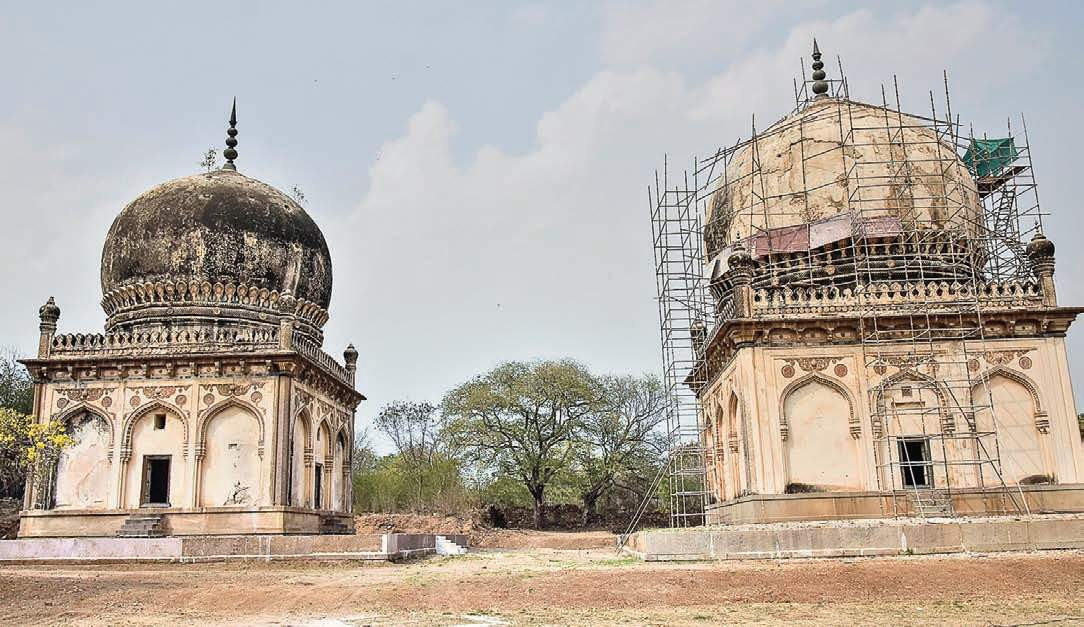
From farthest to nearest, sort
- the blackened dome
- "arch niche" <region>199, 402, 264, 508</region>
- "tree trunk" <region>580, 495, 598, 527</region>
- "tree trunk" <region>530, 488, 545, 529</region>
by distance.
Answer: "tree trunk" <region>580, 495, 598, 527</region> < "tree trunk" <region>530, 488, 545, 529</region> < the blackened dome < "arch niche" <region>199, 402, 264, 508</region>

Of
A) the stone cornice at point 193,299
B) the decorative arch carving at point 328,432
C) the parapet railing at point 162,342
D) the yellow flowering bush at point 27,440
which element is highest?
the stone cornice at point 193,299

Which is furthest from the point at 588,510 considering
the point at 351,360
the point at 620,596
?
the point at 620,596

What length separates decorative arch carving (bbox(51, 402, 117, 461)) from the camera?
18.5 m

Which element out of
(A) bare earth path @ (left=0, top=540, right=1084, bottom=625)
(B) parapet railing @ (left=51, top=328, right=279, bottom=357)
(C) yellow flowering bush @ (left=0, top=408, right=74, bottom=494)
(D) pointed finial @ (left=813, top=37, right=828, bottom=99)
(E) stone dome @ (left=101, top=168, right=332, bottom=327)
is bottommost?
(A) bare earth path @ (left=0, top=540, right=1084, bottom=625)

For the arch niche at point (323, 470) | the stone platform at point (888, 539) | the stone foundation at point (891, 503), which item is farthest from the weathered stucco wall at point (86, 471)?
the stone foundation at point (891, 503)

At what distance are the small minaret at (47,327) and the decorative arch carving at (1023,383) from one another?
17842mm

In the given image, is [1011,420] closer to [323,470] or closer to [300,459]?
[300,459]

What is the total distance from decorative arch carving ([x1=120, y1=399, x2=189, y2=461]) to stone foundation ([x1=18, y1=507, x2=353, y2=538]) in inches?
45.5

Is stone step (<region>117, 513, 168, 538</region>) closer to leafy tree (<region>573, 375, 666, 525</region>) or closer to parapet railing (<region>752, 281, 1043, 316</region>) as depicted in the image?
parapet railing (<region>752, 281, 1043, 316</region>)

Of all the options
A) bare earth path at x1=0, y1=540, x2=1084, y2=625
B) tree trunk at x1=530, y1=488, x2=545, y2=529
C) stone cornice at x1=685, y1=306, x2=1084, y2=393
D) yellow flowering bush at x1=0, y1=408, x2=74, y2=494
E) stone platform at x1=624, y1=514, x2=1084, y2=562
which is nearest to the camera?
bare earth path at x1=0, y1=540, x2=1084, y2=625

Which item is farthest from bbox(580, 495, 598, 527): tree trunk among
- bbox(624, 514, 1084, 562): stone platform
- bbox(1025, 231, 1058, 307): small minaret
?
bbox(624, 514, 1084, 562): stone platform

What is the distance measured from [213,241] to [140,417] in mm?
4283

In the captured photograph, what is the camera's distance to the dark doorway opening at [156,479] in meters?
18.5

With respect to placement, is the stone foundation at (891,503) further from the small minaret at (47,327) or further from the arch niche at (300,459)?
the small minaret at (47,327)
